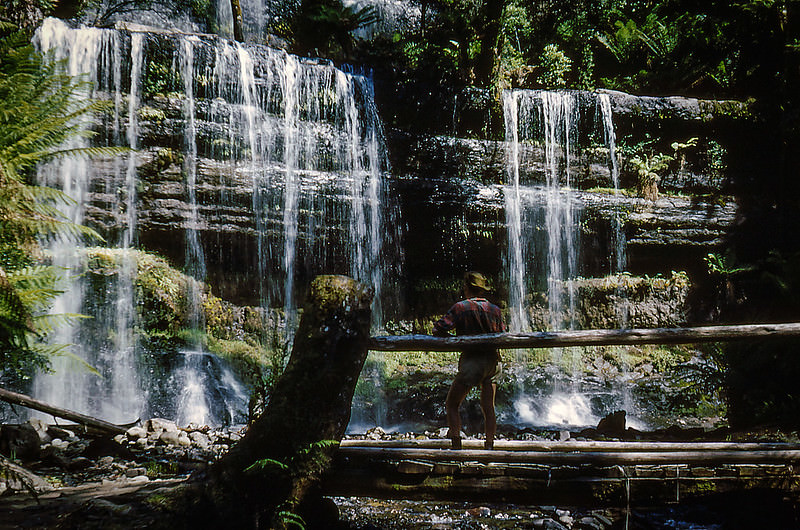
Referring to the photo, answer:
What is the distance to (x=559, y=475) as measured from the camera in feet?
13.1

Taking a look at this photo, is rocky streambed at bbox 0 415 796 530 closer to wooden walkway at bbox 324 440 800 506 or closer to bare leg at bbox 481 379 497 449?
wooden walkway at bbox 324 440 800 506

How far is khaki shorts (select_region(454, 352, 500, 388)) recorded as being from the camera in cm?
475

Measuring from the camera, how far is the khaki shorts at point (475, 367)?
4746 millimetres

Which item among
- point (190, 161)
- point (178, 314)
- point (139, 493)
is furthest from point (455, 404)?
point (190, 161)

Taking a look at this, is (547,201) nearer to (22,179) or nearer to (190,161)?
(190,161)

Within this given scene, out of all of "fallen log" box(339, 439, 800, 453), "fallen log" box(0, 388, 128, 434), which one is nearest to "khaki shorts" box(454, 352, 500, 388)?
"fallen log" box(339, 439, 800, 453)

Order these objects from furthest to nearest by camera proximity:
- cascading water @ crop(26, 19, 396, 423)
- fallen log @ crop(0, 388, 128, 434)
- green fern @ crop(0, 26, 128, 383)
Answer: cascading water @ crop(26, 19, 396, 423) → fallen log @ crop(0, 388, 128, 434) → green fern @ crop(0, 26, 128, 383)

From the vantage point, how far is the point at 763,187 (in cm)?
1367

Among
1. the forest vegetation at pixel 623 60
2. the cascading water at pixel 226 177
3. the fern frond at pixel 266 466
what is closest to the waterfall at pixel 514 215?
the forest vegetation at pixel 623 60

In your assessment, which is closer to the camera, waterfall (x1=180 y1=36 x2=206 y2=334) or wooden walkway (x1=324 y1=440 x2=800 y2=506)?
wooden walkway (x1=324 y1=440 x2=800 y2=506)

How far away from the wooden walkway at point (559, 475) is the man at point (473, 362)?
598mm

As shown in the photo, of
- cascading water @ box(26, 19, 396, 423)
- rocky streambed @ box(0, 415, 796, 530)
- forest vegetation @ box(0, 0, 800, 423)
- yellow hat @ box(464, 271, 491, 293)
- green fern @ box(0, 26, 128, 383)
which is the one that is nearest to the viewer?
green fern @ box(0, 26, 128, 383)

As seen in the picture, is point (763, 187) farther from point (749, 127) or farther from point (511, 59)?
point (511, 59)

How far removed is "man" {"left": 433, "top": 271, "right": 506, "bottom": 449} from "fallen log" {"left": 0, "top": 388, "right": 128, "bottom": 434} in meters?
3.49
